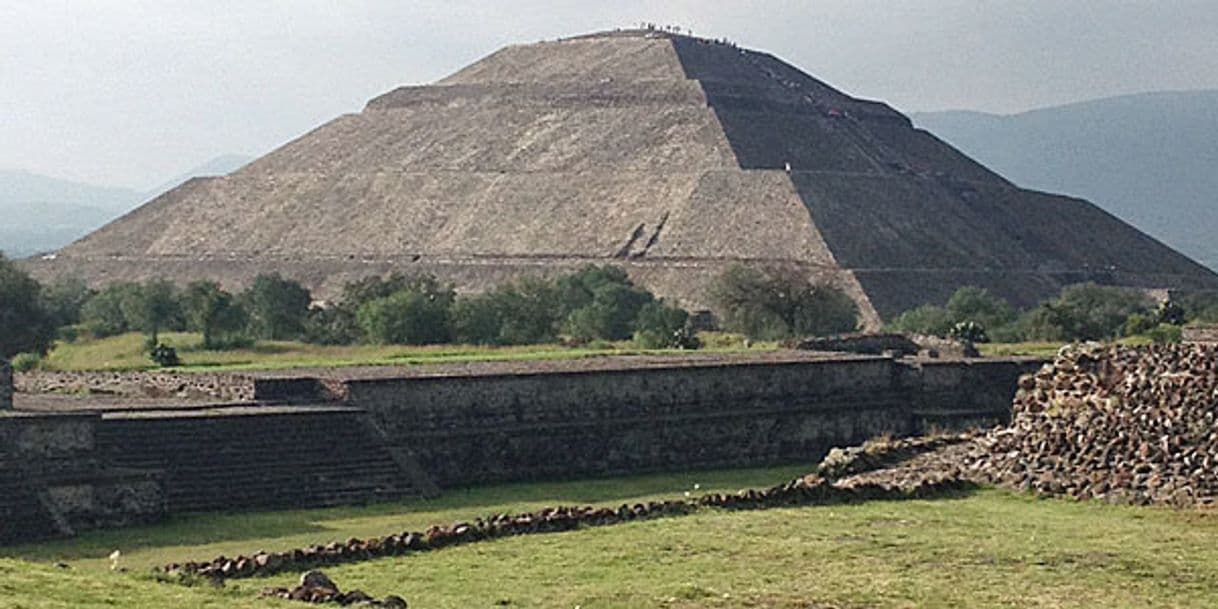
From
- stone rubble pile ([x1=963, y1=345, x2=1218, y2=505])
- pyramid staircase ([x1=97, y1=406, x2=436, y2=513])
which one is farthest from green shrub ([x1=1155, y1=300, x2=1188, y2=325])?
pyramid staircase ([x1=97, y1=406, x2=436, y2=513])

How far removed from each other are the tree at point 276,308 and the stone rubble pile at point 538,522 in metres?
38.9

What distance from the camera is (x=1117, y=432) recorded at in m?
23.1

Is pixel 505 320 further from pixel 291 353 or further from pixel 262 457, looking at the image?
pixel 262 457

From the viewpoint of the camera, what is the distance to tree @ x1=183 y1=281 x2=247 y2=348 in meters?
57.8

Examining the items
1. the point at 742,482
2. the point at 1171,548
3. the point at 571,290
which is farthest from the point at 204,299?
the point at 1171,548

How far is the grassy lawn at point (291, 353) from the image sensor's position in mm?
39719

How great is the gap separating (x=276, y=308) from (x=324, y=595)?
48.5 meters

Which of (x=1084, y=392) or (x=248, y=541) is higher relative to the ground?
(x=1084, y=392)

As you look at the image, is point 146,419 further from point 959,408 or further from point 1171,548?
point 959,408

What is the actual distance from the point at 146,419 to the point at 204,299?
110ft

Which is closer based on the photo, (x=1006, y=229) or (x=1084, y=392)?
(x=1084, y=392)

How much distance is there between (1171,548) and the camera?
734 inches

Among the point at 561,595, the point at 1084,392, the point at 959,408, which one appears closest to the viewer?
the point at 561,595

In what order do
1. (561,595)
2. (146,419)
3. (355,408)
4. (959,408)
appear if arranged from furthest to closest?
(959,408)
(355,408)
(146,419)
(561,595)
